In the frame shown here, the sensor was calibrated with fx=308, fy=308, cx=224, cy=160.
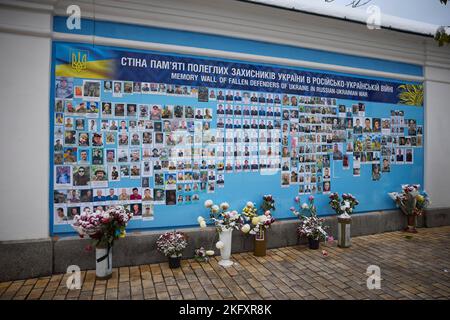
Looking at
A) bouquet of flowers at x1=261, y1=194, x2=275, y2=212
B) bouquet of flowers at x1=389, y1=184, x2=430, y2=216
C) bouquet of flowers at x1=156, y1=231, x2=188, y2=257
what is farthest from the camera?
bouquet of flowers at x1=389, y1=184, x2=430, y2=216

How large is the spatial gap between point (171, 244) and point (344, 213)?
12.6 ft

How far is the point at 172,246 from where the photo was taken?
549cm

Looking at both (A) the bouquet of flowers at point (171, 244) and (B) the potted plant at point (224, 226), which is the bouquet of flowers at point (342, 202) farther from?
(A) the bouquet of flowers at point (171, 244)

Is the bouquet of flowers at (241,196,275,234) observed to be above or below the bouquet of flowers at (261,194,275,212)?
below

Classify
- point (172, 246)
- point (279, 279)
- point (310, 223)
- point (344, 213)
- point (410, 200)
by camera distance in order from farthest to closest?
point (410, 200) → point (344, 213) → point (310, 223) → point (172, 246) → point (279, 279)

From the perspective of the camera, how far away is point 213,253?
589cm

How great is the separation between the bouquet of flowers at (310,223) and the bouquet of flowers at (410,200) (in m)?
2.37

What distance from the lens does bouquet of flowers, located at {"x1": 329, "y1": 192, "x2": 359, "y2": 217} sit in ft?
22.7

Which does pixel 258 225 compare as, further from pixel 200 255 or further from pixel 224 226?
pixel 200 255

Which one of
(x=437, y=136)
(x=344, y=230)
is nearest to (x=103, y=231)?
(x=344, y=230)

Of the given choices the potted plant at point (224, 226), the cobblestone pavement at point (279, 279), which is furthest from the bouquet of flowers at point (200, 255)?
the potted plant at point (224, 226)

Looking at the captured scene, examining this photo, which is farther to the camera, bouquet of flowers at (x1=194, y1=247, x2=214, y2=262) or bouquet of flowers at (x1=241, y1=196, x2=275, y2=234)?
bouquet of flowers at (x1=241, y1=196, x2=275, y2=234)

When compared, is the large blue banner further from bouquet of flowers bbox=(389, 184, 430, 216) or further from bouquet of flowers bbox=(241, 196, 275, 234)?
bouquet of flowers bbox=(241, 196, 275, 234)

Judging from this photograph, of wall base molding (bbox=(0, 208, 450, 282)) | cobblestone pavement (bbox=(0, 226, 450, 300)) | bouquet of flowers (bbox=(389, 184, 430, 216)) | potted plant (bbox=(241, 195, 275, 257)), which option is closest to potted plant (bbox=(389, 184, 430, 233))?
bouquet of flowers (bbox=(389, 184, 430, 216))
